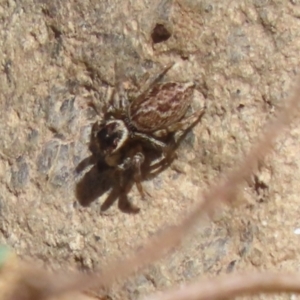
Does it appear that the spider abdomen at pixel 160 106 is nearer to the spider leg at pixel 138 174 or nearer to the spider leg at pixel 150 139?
the spider leg at pixel 150 139

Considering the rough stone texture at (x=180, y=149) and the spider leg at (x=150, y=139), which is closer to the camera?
the rough stone texture at (x=180, y=149)

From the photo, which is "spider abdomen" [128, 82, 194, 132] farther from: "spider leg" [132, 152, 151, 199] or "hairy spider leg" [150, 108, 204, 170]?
"spider leg" [132, 152, 151, 199]

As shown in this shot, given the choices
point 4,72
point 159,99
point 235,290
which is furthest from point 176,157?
point 235,290

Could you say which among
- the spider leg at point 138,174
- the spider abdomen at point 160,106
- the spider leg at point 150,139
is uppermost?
the spider abdomen at point 160,106

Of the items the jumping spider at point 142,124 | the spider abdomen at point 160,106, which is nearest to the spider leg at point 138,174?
the jumping spider at point 142,124

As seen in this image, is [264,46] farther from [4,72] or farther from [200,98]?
[4,72]

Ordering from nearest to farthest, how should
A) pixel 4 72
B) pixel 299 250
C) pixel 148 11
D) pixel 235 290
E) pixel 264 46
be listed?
1. pixel 235 290
2. pixel 299 250
3. pixel 264 46
4. pixel 148 11
5. pixel 4 72
